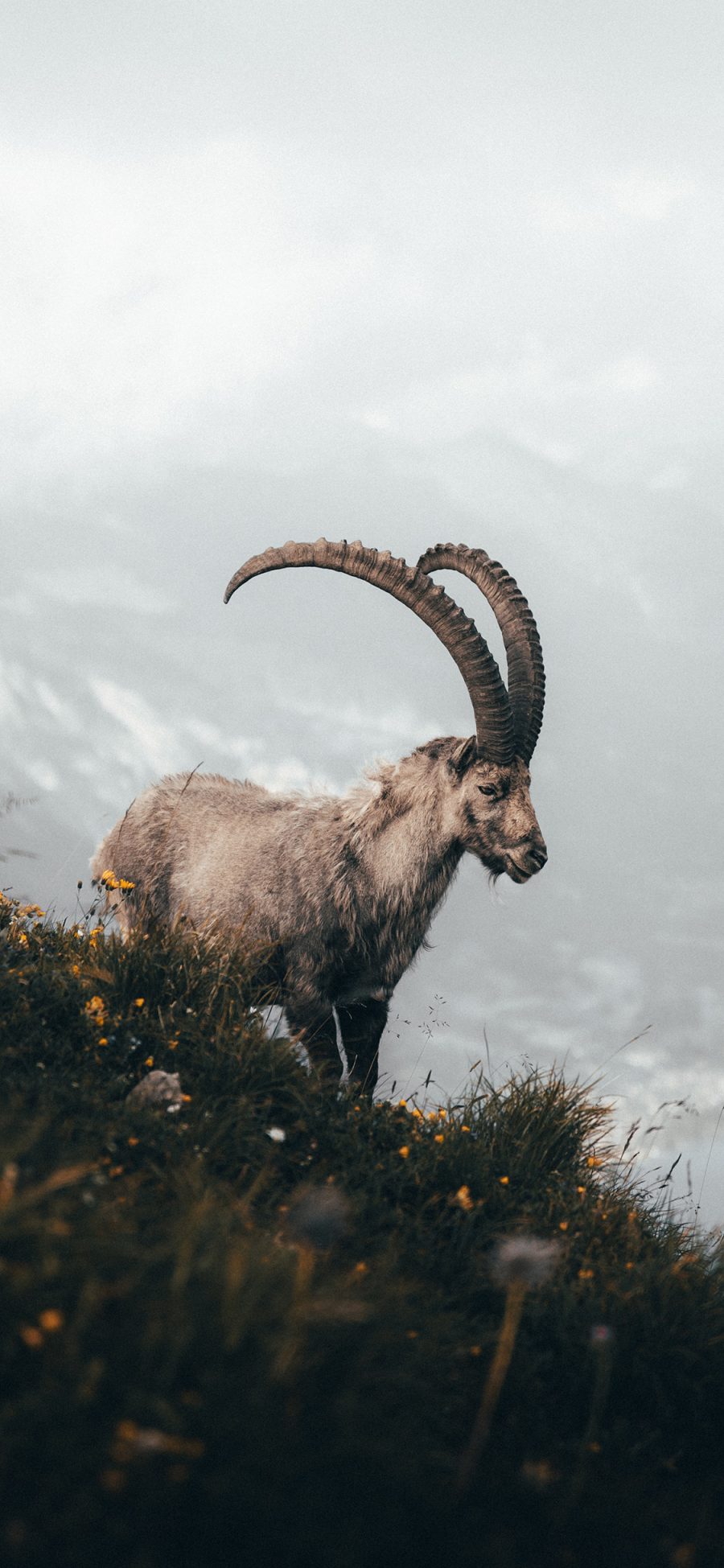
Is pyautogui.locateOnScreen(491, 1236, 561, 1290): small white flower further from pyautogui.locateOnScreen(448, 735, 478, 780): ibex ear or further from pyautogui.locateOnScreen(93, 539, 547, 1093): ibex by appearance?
pyautogui.locateOnScreen(448, 735, 478, 780): ibex ear

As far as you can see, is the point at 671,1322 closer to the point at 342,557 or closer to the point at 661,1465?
the point at 661,1465

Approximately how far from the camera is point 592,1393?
3805 millimetres

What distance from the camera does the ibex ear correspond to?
745 cm

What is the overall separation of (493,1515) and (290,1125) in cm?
228

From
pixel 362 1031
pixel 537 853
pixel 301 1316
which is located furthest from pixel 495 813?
pixel 301 1316

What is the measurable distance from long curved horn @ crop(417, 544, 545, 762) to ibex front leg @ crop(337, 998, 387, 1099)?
2103 mm

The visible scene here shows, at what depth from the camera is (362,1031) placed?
7410 millimetres

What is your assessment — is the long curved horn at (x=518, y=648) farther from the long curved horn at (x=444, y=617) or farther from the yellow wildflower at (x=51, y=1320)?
the yellow wildflower at (x=51, y=1320)

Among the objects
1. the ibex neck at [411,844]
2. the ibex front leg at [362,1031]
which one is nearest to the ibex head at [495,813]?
the ibex neck at [411,844]

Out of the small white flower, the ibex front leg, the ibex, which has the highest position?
the ibex

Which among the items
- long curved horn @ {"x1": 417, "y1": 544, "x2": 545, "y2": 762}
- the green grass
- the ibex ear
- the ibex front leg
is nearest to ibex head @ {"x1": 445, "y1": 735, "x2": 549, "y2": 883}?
the ibex ear

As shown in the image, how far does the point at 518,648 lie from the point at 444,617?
734 mm

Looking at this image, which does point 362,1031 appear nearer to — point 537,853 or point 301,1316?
point 537,853

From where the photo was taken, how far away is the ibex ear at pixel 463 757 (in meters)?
7.45
